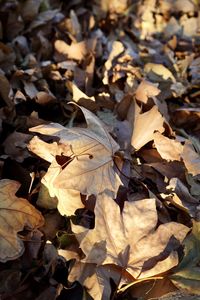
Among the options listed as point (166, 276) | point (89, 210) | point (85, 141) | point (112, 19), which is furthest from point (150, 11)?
point (166, 276)

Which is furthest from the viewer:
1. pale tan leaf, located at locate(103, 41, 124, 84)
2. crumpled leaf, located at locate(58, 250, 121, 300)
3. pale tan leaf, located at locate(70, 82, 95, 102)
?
pale tan leaf, located at locate(103, 41, 124, 84)

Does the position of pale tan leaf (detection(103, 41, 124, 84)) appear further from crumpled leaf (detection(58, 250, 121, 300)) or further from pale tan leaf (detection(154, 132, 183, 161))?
crumpled leaf (detection(58, 250, 121, 300))

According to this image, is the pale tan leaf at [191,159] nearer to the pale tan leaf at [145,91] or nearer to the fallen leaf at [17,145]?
the pale tan leaf at [145,91]

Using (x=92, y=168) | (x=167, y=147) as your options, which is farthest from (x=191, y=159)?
(x=92, y=168)

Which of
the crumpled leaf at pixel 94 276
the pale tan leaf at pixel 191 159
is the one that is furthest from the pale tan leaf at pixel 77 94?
the crumpled leaf at pixel 94 276

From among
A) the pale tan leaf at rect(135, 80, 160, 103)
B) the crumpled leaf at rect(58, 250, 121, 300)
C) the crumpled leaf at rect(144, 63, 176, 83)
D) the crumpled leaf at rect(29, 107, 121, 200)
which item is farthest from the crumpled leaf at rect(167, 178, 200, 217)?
the crumpled leaf at rect(144, 63, 176, 83)

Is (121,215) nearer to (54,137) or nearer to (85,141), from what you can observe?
(85,141)

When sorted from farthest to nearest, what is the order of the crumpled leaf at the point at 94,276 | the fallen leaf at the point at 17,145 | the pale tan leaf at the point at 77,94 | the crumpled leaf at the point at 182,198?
1. the pale tan leaf at the point at 77,94
2. the fallen leaf at the point at 17,145
3. the crumpled leaf at the point at 182,198
4. the crumpled leaf at the point at 94,276

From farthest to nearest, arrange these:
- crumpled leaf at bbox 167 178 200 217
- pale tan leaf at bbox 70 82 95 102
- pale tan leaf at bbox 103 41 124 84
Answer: pale tan leaf at bbox 103 41 124 84 < pale tan leaf at bbox 70 82 95 102 < crumpled leaf at bbox 167 178 200 217
